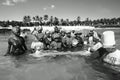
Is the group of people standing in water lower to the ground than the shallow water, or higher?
higher

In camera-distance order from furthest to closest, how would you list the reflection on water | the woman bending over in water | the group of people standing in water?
the woman bending over in water, the group of people standing in water, the reflection on water

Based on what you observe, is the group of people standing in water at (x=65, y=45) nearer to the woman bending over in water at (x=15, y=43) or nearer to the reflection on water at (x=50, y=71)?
the woman bending over in water at (x=15, y=43)

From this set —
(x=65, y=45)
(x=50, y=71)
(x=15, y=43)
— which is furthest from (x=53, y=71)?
(x=65, y=45)

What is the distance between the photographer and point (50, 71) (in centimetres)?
754

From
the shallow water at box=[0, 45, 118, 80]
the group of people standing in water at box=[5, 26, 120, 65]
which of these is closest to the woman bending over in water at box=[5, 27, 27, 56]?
the group of people standing in water at box=[5, 26, 120, 65]

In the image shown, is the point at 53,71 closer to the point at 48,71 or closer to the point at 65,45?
the point at 48,71

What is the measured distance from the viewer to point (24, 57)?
33.5ft

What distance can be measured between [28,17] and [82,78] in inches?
7548

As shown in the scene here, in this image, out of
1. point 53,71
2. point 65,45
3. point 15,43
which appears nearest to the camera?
point 53,71

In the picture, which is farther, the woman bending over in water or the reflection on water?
the woman bending over in water

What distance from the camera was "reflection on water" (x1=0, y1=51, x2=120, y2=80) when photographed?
6569mm

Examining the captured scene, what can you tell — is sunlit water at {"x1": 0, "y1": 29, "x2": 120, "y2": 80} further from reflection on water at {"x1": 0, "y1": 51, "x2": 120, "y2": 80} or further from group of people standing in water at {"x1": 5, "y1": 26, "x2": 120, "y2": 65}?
group of people standing in water at {"x1": 5, "y1": 26, "x2": 120, "y2": 65}

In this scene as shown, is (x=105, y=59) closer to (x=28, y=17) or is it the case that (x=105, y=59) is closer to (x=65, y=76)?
(x=65, y=76)

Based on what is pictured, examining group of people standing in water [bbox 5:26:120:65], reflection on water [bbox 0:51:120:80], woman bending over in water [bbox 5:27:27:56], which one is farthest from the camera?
woman bending over in water [bbox 5:27:27:56]
